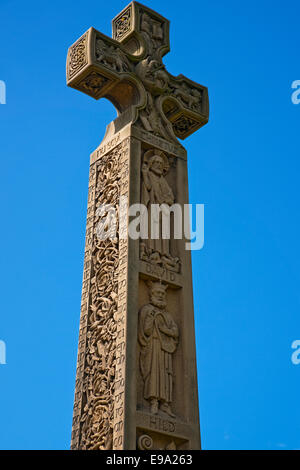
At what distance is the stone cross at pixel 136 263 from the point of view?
802 centimetres

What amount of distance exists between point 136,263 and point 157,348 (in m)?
0.96

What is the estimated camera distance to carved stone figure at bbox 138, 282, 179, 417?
817 cm

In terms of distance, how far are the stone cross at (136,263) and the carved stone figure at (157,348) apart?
1 cm

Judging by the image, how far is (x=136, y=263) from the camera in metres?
8.65

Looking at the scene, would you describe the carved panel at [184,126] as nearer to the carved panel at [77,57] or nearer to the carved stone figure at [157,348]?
the carved panel at [77,57]

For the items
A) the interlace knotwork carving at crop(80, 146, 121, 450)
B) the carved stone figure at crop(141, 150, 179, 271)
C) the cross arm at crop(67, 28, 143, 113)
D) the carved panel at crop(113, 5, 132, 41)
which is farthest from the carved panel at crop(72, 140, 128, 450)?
the carved panel at crop(113, 5, 132, 41)

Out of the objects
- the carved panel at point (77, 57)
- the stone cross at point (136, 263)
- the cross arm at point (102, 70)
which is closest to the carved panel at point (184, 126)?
the stone cross at point (136, 263)

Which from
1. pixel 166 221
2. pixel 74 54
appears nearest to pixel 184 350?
pixel 166 221

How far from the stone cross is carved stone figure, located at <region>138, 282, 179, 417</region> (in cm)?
1

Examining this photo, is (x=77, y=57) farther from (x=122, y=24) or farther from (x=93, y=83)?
(x=122, y=24)

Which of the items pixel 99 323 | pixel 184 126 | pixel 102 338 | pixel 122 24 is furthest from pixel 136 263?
pixel 122 24

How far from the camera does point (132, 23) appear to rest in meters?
10.5

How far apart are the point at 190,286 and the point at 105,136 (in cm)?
237
